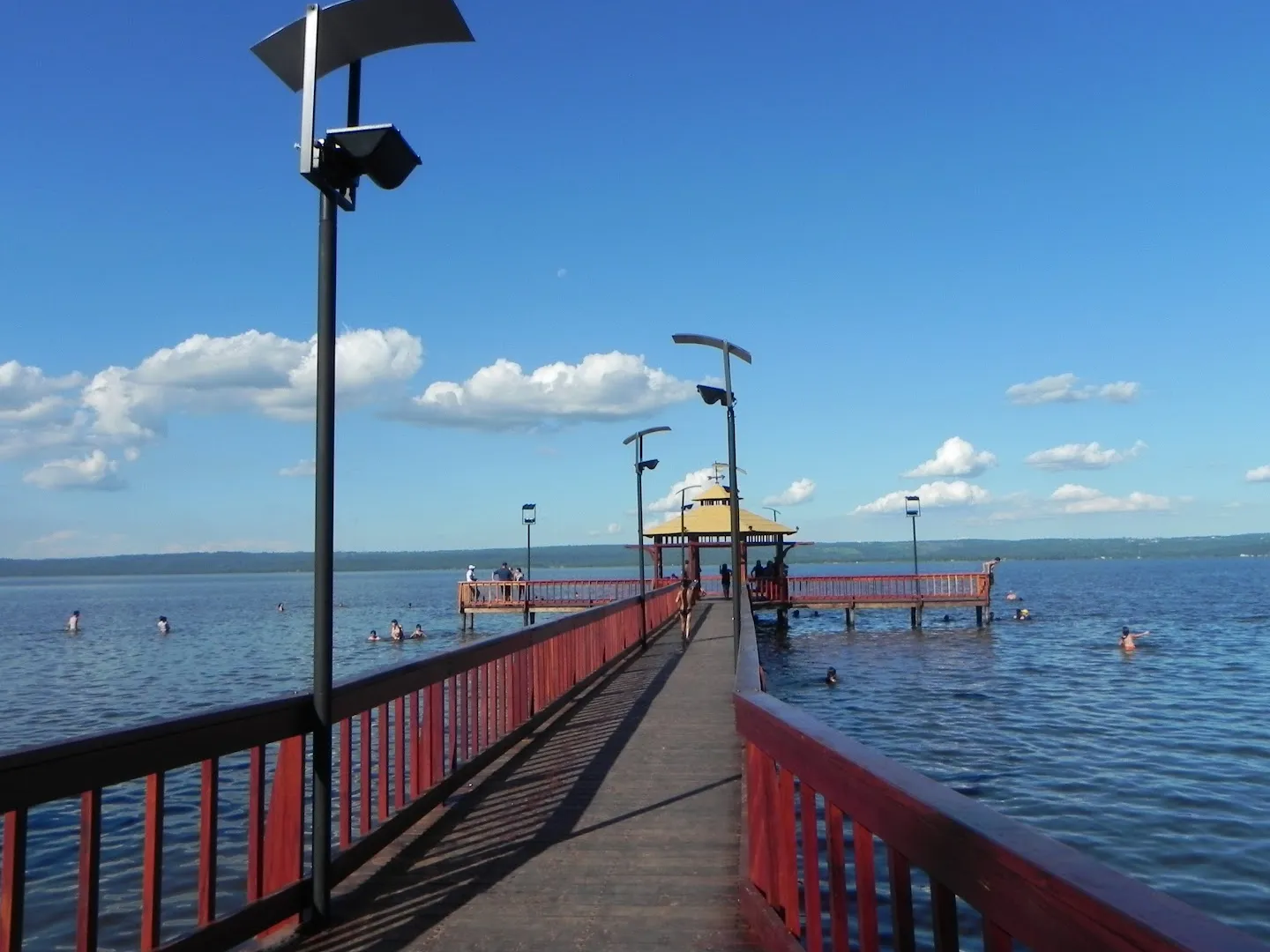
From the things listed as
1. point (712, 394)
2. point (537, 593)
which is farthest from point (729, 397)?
point (537, 593)

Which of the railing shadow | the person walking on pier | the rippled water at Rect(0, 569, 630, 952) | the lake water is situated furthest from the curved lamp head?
the person walking on pier

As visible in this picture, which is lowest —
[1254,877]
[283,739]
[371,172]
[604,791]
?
[1254,877]

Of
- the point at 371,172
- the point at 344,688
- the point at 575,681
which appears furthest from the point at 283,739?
the point at 575,681

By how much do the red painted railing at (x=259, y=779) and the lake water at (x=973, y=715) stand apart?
2.50ft

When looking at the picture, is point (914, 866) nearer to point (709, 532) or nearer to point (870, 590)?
point (709, 532)

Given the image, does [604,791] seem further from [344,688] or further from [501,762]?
[344,688]

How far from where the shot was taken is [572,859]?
5.41 meters

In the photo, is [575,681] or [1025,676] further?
[1025,676]

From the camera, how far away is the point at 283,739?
14.7 ft

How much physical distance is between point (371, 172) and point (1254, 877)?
10.3 m

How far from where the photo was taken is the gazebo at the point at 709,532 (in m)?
33.4

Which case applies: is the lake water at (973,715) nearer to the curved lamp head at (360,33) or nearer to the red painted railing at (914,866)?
the red painted railing at (914,866)

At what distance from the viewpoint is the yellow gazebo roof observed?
110ft

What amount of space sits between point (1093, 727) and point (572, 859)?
15.3 metres
